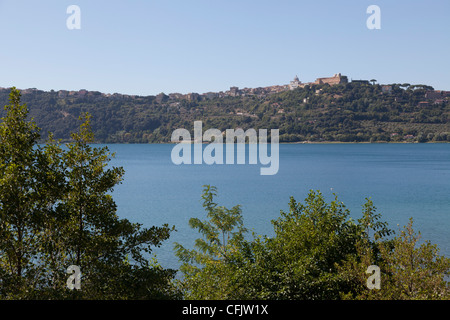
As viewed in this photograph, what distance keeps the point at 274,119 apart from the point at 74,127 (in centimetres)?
8216

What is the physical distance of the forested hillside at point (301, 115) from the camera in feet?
497

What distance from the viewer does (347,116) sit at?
532ft

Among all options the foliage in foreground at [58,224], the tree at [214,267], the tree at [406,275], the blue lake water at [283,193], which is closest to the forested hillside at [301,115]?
the blue lake water at [283,193]

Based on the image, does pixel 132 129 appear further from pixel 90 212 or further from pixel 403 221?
pixel 90 212

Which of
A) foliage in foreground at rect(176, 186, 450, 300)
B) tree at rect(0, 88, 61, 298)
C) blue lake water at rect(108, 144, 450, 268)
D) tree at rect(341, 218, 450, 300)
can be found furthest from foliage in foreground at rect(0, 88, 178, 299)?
blue lake water at rect(108, 144, 450, 268)

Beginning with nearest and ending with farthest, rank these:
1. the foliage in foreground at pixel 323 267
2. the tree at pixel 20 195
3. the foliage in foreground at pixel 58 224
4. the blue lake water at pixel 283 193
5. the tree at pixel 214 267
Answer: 1. the tree at pixel 20 195
2. the foliage in foreground at pixel 58 224
3. the foliage in foreground at pixel 323 267
4. the tree at pixel 214 267
5. the blue lake water at pixel 283 193

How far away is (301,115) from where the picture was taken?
174625 mm

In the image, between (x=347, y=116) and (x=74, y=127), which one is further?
(x=347, y=116)

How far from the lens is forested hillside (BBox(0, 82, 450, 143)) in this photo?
152m

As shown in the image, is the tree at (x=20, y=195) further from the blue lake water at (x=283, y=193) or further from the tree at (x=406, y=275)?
the blue lake water at (x=283, y=193)

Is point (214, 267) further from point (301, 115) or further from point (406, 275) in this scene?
point (301, 115)

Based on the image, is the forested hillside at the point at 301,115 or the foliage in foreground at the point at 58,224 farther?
the forested hillside at the point at 301,115

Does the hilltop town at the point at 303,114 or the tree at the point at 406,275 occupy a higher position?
the hilltop town at the point at 303,114
